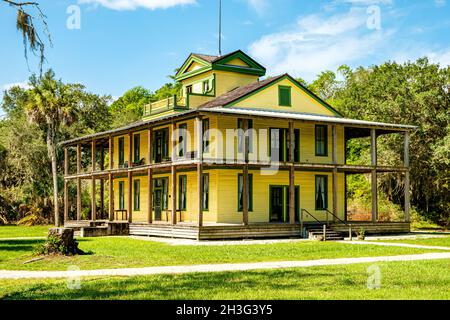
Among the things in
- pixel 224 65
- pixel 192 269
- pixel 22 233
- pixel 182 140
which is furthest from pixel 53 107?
pixel 192 269

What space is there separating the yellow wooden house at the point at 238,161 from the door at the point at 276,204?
5 centimetres

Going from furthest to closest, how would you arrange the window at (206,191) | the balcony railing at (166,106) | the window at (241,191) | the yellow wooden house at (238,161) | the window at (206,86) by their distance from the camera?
1. the window at (206,86)
2. the balcony railing at (166,106)
3. the window at (206,191)
4. the window at (241,191)
5. the yellow wooden house at (238,161)

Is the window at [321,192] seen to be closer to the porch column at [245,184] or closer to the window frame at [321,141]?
the window frame at [321,141]

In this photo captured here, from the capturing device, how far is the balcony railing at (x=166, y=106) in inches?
1363

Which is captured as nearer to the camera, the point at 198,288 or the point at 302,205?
the point at 198,288

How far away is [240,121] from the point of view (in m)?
31.0

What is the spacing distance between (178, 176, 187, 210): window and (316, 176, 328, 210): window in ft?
22.7

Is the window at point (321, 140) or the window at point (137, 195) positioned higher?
the window at point (321, 140)

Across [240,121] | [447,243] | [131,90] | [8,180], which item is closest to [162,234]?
[240,121]

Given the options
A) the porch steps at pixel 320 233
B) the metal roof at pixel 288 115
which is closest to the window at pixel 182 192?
the metal roof at pixel 288 115

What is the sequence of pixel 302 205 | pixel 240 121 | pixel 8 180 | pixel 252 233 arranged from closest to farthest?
pixel 252 233
pixel 240 121
pixel 302 205
pixel 8 180

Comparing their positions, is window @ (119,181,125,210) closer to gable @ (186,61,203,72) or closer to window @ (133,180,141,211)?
window @ (133,180,141,211)
